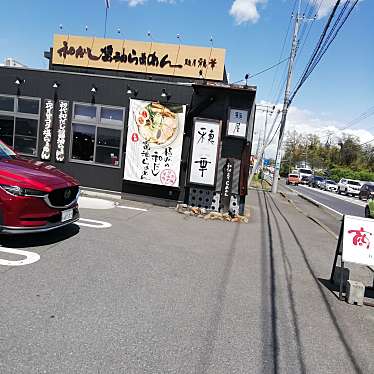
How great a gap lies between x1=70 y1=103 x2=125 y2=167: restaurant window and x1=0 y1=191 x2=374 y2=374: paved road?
482 centimetres

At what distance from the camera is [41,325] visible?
10.2 ft

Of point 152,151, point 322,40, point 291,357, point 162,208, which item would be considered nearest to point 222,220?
point 162,208

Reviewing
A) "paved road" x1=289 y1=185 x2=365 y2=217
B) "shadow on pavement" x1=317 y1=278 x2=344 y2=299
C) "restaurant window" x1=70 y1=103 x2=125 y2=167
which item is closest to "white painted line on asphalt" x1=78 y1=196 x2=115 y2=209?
"restaurant window" x1=70 y1=103 x2=125 y2=167

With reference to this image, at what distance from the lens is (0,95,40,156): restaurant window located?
11375mm

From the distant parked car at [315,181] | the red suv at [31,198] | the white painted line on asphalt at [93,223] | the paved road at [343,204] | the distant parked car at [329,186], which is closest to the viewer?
the red suv at [31,198]

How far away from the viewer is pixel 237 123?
32.6 ft

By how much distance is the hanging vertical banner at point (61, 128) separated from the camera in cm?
1109

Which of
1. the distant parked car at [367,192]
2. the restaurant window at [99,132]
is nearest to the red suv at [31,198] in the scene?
the restaurant window at [99,132]

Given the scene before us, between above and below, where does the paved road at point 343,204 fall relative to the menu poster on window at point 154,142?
below

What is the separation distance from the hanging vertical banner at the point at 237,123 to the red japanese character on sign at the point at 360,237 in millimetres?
5488

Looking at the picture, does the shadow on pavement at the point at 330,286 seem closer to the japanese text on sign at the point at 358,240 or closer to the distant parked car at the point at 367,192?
the japanese text on sign at the point at 358,240

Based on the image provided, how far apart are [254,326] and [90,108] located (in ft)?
31.1

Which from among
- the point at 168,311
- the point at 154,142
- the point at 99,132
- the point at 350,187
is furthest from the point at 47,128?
the point at 350,187

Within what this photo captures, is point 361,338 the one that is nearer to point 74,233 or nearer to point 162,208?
point 74,233
